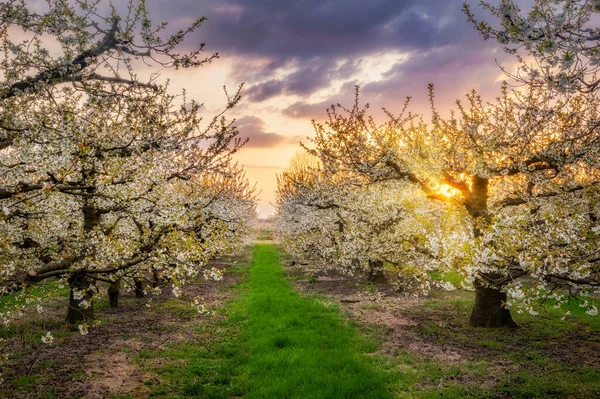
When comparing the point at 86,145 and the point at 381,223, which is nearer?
the point at 86,145

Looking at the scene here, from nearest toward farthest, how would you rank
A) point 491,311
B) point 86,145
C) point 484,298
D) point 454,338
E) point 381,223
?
point 86,145, point 454,338, point 491,311, point 484,298, point 381,223

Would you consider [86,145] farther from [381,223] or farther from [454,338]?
[381,223]

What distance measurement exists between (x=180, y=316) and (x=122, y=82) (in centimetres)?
1133

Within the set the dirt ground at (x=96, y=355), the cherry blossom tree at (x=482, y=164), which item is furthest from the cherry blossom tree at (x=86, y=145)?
the cherry blossom tree at (x=482, y=164)

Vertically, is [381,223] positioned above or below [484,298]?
above

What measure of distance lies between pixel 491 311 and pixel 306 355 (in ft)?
24.6

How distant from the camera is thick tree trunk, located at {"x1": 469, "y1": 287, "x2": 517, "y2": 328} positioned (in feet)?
47.4

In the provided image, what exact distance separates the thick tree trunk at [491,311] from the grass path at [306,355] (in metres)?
4.74

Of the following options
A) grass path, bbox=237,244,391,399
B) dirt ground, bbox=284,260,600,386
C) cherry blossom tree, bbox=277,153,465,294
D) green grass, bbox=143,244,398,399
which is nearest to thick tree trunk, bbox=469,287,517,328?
dirt ground, bbox=284,260,600,386

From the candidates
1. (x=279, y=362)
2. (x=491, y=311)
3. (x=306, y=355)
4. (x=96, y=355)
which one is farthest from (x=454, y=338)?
(x=96, y=355)

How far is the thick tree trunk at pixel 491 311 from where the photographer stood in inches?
569

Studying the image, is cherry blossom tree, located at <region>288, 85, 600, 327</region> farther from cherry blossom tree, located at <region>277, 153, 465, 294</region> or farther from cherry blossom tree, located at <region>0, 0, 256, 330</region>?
cherry blossom tree, located at <region>0, 0, 256, 330</region>

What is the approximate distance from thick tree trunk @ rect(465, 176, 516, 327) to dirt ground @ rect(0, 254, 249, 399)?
9.53m

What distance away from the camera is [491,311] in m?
14.5
